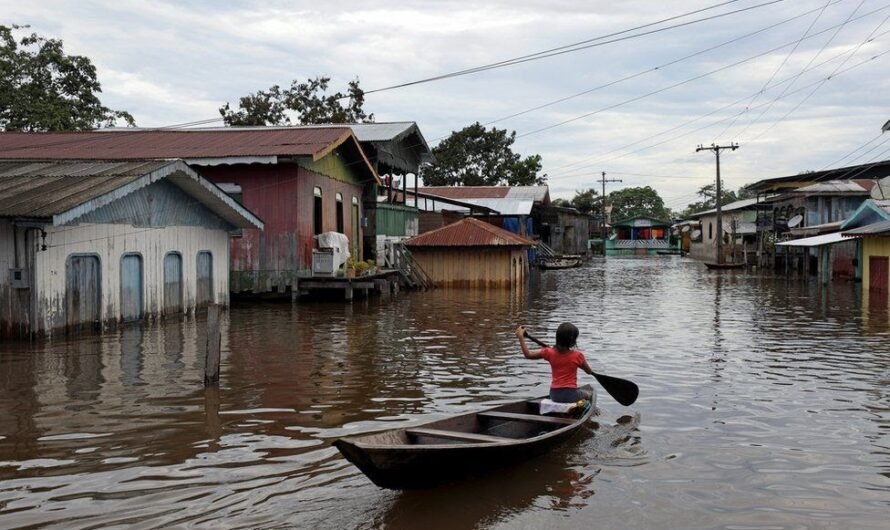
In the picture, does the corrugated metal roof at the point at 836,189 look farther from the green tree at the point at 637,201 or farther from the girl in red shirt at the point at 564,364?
the green tree at the point at 637,201

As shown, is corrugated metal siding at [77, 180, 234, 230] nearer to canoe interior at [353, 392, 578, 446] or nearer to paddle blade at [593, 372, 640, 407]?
canoe interior at [353, 392, 578, 446]

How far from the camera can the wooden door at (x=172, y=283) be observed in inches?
761

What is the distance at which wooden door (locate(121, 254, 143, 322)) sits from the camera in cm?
1758

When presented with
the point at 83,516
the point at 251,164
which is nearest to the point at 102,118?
Result: the point at 251,164

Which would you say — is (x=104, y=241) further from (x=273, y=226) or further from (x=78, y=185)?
(x=273, y=226)

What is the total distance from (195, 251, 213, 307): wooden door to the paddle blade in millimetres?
13770

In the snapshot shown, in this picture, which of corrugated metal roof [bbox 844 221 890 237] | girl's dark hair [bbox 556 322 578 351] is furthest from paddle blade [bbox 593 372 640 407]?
corrugated metal roof [bbox 844 221 890 237]

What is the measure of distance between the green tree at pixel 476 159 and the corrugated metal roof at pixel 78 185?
5355 cm

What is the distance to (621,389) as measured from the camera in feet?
33.5

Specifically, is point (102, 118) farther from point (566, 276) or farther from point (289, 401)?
point (289, 401)

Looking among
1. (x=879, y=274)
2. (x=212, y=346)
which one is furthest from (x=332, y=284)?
(x=879, y=274)

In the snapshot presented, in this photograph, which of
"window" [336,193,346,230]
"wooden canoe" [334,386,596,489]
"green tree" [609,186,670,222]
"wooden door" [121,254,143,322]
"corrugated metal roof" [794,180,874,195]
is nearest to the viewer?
"wooden canoe" [334,386,596,489]

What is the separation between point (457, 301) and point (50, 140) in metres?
15.1

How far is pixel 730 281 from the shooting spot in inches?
1512
